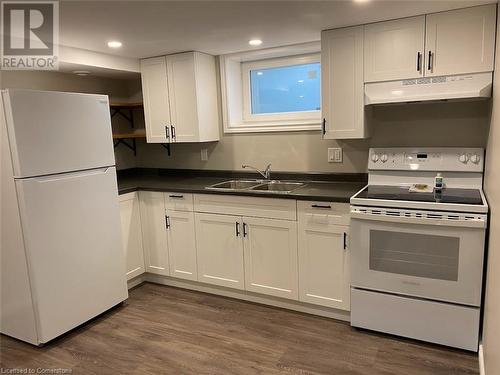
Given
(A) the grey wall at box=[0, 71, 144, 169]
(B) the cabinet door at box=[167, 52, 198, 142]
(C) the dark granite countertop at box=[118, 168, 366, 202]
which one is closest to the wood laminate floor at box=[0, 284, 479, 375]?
(C) the dark granite countertop at box=[118, 168, 366, 202]

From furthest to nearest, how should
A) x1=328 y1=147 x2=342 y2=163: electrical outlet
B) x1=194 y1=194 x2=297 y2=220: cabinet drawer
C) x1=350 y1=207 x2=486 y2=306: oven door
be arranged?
1. x1=328 y1=147 x2=342 y2=163: electrical outlet
2. x1=194 y1=194 x2=297 y2=220: cabinet drawer
3. x1=350 y1=207 x2=486 y2=306: oven door

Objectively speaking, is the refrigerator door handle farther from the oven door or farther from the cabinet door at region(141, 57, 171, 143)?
the oven door

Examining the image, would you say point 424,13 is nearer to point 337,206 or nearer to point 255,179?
point 337,206

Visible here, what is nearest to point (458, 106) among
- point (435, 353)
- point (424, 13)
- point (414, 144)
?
point (414, 144)

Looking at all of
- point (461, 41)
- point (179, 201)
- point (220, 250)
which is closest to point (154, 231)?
point (179, 201)

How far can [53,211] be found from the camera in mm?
2465

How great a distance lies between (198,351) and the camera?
2.41 m

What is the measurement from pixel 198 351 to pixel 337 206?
1.29m

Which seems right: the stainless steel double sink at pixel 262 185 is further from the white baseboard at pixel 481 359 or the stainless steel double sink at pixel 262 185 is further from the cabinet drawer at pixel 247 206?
the white baseboard at pixel 481 359

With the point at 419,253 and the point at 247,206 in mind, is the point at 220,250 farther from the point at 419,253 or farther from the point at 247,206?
the point at 419,253

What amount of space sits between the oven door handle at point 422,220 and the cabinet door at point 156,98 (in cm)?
195

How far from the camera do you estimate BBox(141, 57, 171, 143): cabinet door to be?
11.2 ft

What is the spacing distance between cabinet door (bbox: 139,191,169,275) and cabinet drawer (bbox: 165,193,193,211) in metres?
0.06

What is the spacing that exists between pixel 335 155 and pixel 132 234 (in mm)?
1840
